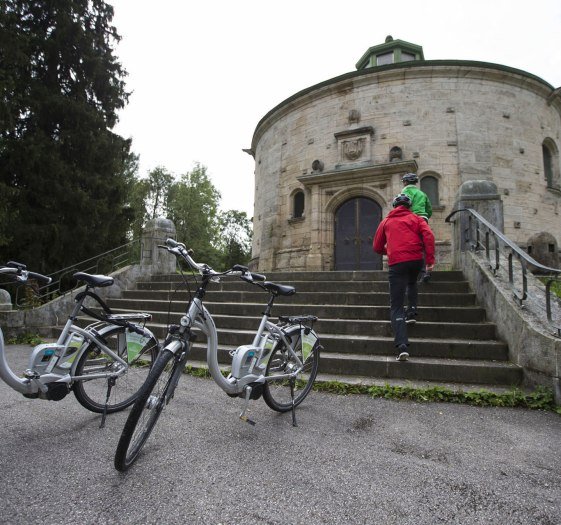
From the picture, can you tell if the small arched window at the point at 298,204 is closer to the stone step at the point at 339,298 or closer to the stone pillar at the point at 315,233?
the stone pillar at the point at 315,233

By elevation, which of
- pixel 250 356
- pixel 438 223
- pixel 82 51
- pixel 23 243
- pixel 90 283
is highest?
pixel 82 51

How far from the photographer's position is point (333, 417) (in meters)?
3.20

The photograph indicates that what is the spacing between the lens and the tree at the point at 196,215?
33.4 metres

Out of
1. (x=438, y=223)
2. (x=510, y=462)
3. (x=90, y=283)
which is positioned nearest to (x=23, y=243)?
(x=90, y=283)

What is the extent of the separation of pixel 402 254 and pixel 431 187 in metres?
9.67

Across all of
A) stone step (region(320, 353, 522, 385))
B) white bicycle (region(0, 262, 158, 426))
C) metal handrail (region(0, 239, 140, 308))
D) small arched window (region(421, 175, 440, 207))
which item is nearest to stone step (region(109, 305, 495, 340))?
stone step (region(320, 353, 522, 385))

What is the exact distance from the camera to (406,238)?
4477 mm

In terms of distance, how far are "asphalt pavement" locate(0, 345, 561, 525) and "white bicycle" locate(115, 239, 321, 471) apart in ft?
0.69

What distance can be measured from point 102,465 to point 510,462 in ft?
9.04

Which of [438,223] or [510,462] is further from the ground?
[438,223]

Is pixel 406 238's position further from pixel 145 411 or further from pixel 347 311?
pixel 145 411

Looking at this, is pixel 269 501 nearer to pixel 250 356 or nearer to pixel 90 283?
pixel 250 356

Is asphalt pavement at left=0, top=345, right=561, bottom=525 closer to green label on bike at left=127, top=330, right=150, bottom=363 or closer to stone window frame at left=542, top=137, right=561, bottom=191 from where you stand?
green label on bike at left=127, top=330, right=150, bottom=363

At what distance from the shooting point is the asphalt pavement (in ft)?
6.06
